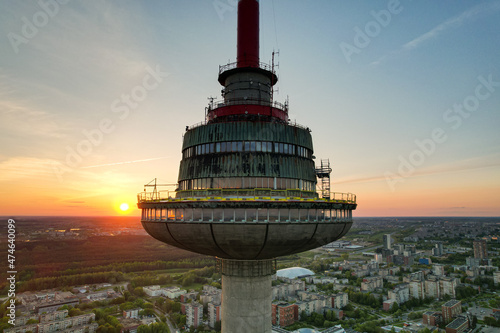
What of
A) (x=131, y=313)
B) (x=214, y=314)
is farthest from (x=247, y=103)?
(x=131, y=313)

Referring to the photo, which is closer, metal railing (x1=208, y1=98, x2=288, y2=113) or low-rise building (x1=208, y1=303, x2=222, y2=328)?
metal railing (x1=208, y1=98, x2=288, y2=113)

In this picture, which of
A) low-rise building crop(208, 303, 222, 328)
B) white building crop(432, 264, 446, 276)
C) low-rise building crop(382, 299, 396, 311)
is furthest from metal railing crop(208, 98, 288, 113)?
white building crop(432, 264, 446, 276)

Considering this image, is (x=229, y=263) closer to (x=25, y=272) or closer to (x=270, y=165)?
(x=270, y=165)

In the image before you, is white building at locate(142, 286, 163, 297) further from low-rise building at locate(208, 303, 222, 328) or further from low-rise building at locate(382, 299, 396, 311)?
low-rise building at locate(382, 299, 396, 311)

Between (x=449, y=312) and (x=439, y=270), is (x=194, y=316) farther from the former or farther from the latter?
(x=439, y=270)

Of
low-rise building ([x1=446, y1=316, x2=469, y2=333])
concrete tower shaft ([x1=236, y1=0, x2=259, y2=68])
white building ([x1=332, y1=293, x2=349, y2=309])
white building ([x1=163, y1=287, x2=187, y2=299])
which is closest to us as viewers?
concrete tower shaft ([x1=236, y1=0, x2=259, y2=68])

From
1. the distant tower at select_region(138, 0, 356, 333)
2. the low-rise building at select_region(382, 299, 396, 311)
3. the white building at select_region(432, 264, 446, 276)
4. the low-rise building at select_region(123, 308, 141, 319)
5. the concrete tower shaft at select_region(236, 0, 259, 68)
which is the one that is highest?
the concrete tower shaft at select_region(236, 0, 259, 68)
